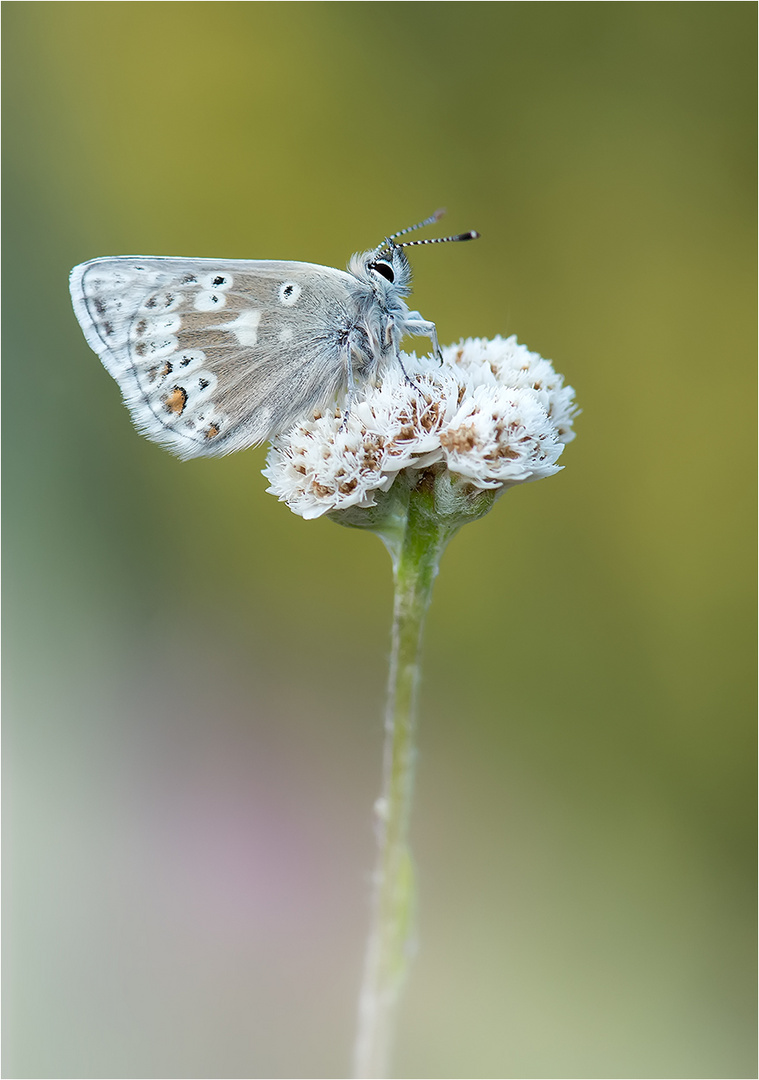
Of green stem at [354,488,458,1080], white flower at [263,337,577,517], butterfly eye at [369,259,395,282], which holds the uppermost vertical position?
butterfly eye at [369,259,395,282]

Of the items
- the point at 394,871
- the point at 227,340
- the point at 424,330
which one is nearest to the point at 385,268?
the point at 424,330

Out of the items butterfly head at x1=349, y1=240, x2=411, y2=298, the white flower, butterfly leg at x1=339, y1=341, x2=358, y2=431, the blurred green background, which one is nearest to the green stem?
the white flower

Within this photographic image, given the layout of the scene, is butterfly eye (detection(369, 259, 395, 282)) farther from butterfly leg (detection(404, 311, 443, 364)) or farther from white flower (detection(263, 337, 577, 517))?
white flower (detection(263, 337, 577, 517))

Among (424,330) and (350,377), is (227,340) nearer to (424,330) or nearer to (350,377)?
(350,377)

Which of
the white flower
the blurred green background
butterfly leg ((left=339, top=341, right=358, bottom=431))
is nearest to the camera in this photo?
the white flower

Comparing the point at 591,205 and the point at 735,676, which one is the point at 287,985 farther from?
the point at 591,205

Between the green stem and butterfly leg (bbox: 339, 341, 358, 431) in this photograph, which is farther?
butterfly leg (bbox: 339, 341, 358, 431)
